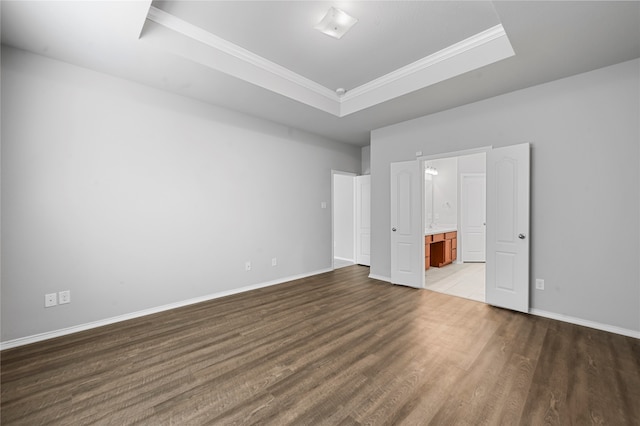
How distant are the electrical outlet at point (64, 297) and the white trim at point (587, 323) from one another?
5351 mm

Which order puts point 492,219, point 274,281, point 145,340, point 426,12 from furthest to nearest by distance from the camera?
point 274,281
point 492,219
point 145,340
point 426,12

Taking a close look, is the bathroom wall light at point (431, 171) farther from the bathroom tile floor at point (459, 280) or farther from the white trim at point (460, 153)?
the white trim at point (460, 153)

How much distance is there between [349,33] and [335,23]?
31 centimetres

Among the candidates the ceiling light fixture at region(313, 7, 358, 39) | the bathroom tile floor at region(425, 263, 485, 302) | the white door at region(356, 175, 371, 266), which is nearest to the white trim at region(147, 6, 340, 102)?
the ceiling light fixture at region(313, 7, 358, 39)

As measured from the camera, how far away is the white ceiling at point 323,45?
2.21 meters

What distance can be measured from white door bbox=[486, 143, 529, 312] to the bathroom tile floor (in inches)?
A: 16.8

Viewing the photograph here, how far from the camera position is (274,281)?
469 cm

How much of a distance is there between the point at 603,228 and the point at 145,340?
4986 millimetres

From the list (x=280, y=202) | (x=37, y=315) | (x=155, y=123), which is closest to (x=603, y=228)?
(x=280, y=202)

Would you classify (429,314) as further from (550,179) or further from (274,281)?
(274,281)

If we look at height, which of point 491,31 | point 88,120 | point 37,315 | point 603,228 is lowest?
point 37,315

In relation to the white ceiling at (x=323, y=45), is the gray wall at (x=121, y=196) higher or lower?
lower

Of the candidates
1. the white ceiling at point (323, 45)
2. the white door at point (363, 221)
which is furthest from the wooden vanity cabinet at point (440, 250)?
the white ceiling at point (323, 45)

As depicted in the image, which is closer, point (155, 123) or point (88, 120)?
point (88, 120)
